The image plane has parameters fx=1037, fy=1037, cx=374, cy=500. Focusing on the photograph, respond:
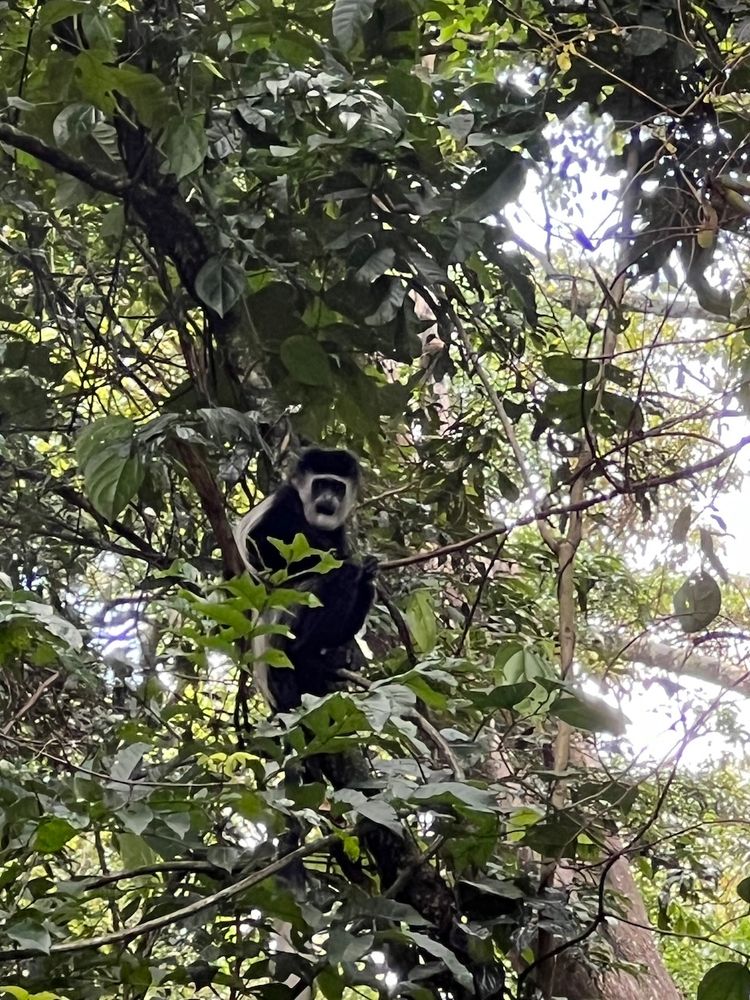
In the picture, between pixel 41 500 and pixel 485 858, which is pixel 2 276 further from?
pixel 485 858

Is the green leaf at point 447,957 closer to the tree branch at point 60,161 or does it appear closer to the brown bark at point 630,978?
the tree branch at point 60,161

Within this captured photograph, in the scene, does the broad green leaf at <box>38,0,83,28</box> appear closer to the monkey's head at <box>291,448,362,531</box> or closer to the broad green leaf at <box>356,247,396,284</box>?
the broad green leaf at <box>356,247,396,284</box>

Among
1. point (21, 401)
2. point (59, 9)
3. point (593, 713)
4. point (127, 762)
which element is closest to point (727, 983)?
point (593, 713)

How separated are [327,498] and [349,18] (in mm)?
1303

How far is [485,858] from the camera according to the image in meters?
1.32

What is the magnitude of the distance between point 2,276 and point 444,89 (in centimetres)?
109

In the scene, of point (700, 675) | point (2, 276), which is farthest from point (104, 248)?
point (700, 675)

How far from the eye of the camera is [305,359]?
1.79 meters

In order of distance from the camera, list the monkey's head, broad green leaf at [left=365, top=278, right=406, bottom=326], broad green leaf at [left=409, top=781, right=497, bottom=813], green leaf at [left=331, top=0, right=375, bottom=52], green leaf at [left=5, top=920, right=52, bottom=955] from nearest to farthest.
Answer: green leaf at [left=5, top=920, right=52, bottom=955], broad green leaf at [left=409, top=781, right=497, bottom=813], green leaf at [left=331, top=0, right=375, bottom=52], broad green leaf at [left=365, top=278, right=406, bottom=326], the monkey's head

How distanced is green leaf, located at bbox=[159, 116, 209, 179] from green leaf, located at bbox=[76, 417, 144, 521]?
40 centimetres

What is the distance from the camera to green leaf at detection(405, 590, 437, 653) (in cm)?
191

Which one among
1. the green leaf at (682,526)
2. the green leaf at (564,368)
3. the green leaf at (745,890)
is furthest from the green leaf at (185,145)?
the green leaf at (745,890)

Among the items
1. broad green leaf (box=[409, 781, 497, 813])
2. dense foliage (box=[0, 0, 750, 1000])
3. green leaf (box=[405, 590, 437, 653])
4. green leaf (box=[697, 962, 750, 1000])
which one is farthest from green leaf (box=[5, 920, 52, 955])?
green leaf (box=[405, 590, 437, 653])

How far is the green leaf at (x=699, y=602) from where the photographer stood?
133 cm
